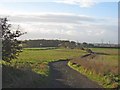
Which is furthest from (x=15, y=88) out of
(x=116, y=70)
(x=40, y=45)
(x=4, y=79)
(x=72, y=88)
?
(x=40, y=45)

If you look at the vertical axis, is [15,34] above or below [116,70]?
above

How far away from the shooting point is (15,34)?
29.6 metres

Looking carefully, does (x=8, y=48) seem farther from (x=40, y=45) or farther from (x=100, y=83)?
(x=40, y=45)

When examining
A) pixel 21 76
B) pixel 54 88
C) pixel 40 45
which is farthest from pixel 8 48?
pixel 40 45

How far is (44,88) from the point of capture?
21.7 meters

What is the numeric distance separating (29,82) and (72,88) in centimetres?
330

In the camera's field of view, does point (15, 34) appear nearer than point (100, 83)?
No

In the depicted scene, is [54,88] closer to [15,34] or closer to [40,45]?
[15,34]

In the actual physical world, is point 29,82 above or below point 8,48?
below

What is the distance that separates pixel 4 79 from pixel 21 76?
6.36ft

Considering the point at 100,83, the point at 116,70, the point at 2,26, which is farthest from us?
the point at 116,70

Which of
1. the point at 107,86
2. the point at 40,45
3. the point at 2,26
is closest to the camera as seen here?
the point at 107,86

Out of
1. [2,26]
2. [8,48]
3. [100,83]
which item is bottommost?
[100,83]

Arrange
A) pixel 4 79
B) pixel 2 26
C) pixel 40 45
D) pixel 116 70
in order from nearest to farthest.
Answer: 1. pixel 4 79
2. pixel 2 26
3. pixel 116 70
4. pixel 40 45
